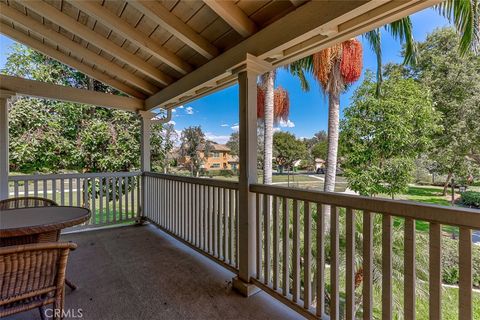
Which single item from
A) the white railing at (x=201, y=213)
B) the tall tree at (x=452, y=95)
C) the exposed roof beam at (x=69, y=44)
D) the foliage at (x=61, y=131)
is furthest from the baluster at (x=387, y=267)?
the foliage at (x=61, y=131)

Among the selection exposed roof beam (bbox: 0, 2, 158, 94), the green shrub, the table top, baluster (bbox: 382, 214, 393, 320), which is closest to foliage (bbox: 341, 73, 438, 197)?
the green shrub

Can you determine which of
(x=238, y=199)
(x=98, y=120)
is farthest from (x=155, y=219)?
(x=98, y=120)

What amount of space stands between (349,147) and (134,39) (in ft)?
17.7

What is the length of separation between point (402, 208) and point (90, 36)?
3.21 metres

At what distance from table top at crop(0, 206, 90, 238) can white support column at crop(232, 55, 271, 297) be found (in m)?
1.30

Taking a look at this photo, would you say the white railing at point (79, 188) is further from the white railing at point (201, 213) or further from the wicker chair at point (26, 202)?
the wicker chair at point (26, 202)

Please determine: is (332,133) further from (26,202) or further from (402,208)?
(26,202)

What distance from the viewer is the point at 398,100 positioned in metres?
5.40

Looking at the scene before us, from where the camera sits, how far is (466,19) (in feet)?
7.42

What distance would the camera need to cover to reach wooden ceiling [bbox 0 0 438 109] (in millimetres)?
1557

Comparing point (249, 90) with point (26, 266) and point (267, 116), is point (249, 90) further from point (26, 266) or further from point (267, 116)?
point (267, 116)

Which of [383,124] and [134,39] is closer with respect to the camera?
[134,39]

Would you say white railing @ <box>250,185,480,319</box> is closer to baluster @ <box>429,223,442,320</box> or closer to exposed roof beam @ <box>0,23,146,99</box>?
baluster @ <box>429,223,442,320</box>

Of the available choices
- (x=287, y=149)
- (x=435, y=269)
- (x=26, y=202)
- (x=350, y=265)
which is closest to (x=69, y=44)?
(x=26, y=202)
